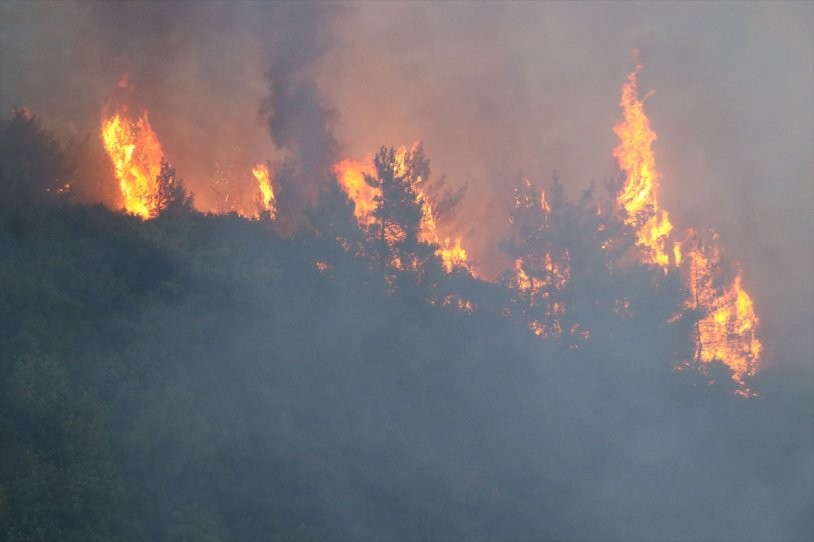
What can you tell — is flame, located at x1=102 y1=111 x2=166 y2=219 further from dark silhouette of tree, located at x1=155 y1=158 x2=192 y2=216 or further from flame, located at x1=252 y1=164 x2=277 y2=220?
flame, located at x1=252 y1=164 x2=277 y2=220

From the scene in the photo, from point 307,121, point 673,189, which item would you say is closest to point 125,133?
point 307,121

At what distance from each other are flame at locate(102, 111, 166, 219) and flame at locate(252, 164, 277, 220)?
5665 millimetres

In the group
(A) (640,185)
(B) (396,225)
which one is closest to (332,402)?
(B) (396,225)

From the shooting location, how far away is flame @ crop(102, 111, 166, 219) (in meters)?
37.6

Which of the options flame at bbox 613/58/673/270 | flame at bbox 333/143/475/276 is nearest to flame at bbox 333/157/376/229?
flame at bbox 333/143/475/276

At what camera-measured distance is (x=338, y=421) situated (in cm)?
2491

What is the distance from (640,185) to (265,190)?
2341cm

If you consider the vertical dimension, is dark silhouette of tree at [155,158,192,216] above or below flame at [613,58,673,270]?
below

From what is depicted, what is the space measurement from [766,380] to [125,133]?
1526 inches

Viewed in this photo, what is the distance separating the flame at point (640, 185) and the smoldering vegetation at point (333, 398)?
841cm

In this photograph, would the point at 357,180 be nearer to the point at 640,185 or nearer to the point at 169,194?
the point at 169,194

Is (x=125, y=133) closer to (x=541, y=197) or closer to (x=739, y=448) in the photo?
(x=541, y=197)

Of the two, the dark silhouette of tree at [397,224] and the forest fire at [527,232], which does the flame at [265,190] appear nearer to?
the forest fire at [527,232]

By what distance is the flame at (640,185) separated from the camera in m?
46.7
